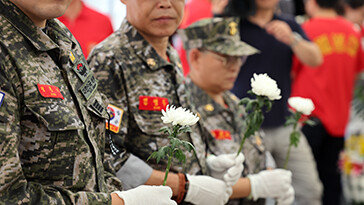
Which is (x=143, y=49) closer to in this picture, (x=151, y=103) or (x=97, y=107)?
(x=151, y=103)

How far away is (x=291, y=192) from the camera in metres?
2.47

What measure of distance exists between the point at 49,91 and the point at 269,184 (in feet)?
4.39

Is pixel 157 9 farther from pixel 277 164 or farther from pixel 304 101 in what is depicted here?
pixel 277 164

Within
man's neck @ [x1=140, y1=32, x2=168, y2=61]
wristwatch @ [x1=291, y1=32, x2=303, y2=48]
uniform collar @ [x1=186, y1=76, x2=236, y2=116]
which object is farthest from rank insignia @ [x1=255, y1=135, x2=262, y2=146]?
wristwatch @ [x1=291, y1=32, x2=303, y2=48]

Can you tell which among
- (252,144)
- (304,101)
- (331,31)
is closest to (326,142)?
(331,31)

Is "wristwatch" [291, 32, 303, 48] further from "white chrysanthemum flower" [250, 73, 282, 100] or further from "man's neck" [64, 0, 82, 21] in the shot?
"white chrysanthemum flower" [250, 73, 282, 100]

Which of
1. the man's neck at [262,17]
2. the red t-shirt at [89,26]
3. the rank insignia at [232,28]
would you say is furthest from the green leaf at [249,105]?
the red t-shirt at [89,26]

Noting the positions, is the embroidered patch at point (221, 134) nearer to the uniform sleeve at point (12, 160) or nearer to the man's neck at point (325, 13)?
the uniform sleeve at point (12, 160)

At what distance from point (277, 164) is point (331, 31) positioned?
1444 millimetres

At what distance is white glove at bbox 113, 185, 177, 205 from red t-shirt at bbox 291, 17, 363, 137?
2.72 m

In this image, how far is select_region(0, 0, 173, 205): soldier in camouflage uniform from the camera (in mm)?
1193

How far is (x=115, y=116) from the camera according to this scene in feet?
5.96

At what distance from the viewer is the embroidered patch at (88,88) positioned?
1465 mm

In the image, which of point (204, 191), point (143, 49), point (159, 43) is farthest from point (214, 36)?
point (204, 191)
